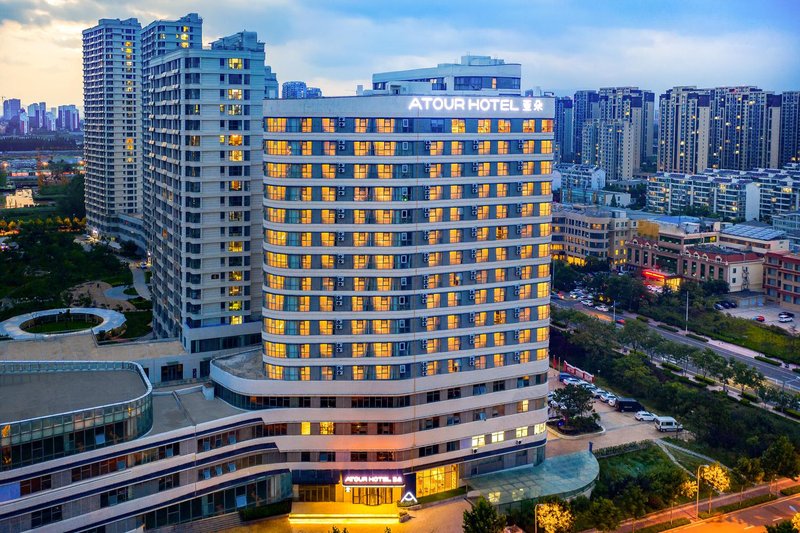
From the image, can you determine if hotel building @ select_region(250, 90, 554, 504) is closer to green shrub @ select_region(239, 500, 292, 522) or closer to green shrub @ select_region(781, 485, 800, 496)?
green shrub @ select_region(239, 500, 292, 522)

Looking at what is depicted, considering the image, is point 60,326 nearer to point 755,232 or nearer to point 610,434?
point 610,434

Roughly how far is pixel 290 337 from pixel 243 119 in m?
22.8

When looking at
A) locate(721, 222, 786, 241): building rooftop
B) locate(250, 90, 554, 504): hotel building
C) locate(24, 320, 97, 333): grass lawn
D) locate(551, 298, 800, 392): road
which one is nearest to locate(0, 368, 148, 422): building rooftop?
locate(250, 90, 554, 504): hotel building

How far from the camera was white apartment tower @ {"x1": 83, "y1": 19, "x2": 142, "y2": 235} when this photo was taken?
148000 mm

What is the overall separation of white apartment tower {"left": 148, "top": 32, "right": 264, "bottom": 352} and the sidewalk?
35.5 meters

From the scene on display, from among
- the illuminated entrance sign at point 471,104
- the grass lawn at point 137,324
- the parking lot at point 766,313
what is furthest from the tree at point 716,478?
the grass lawn at point 137,324

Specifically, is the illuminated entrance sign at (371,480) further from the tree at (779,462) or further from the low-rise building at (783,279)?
the low-rise building at (783,279)

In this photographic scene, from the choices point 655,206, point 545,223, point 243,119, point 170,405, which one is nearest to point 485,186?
point 545,223

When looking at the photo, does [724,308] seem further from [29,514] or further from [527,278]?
[29,514]

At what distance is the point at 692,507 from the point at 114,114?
127321 mm

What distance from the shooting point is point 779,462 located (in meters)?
56.9

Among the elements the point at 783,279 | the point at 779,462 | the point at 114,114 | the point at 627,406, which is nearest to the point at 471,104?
the point at 779,462

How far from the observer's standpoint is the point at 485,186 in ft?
188

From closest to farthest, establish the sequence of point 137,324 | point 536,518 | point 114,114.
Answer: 1. point 536,518
2. point 137,324
3. point 114,114
